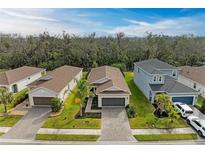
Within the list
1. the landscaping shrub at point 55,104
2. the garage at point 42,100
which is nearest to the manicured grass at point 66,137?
the landscaping shrub at point 55,104

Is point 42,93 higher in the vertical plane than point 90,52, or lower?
lower

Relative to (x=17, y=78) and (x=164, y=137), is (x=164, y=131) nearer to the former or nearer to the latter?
(x=164, y=137)

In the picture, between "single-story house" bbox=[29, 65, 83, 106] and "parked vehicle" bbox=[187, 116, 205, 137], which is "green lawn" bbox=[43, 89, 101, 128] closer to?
"single-story house" bbox=[29, 65, 83, 106]

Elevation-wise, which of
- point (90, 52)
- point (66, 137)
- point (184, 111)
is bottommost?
point (66, 137)

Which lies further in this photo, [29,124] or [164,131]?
[29,124]

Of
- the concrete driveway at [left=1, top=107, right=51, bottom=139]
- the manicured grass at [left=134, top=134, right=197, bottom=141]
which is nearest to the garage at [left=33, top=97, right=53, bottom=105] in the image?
the concrete driveway at [left=1, top=107, right=51, bottom=139]

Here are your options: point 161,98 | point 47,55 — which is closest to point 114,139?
point 161,98

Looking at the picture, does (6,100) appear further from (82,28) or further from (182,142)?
(182,142)

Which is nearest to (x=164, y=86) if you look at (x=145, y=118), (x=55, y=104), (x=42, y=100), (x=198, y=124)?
(x=145, y=118)

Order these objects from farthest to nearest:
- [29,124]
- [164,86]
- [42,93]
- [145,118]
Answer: [164,86], [42,93], [145,118], [29,124]
